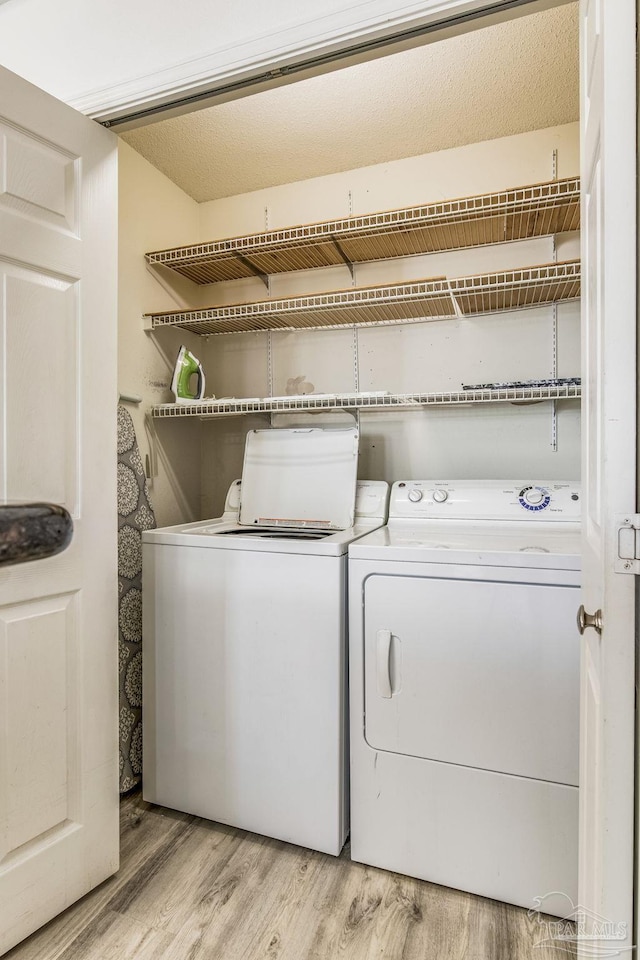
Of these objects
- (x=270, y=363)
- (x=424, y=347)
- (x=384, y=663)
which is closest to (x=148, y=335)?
(x=270, y=363)

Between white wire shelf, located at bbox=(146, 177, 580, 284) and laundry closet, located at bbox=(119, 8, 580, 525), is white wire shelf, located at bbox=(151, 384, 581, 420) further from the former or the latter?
white wire shelf, located at bbox=(146, 177, 580, 284)

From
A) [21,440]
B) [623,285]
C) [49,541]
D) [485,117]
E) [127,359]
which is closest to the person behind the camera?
[49,541]

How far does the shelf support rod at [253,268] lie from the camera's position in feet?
7.25

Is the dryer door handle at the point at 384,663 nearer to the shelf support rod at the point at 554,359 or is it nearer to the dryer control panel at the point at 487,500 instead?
the dryer control panel at the point at 487,500

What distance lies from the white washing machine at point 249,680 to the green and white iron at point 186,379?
60 cm

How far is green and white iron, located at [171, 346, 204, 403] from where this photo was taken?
2.21 m

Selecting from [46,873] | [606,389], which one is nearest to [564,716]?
[606,389]

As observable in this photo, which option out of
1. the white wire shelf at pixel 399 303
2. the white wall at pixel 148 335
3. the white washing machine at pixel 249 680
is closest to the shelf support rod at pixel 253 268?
the white wire shelf at pixel 399 303

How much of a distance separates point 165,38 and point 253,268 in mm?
1087

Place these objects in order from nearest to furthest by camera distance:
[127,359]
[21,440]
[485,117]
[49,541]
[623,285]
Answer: [49,541] < [623,285] < [21,440] < [485,117] < [127,359]

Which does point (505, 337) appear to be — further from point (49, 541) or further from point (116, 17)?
point (49, 541)

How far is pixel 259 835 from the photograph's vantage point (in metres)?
1.72

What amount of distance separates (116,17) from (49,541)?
1658mm

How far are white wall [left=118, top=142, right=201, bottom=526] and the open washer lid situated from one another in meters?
0.37
